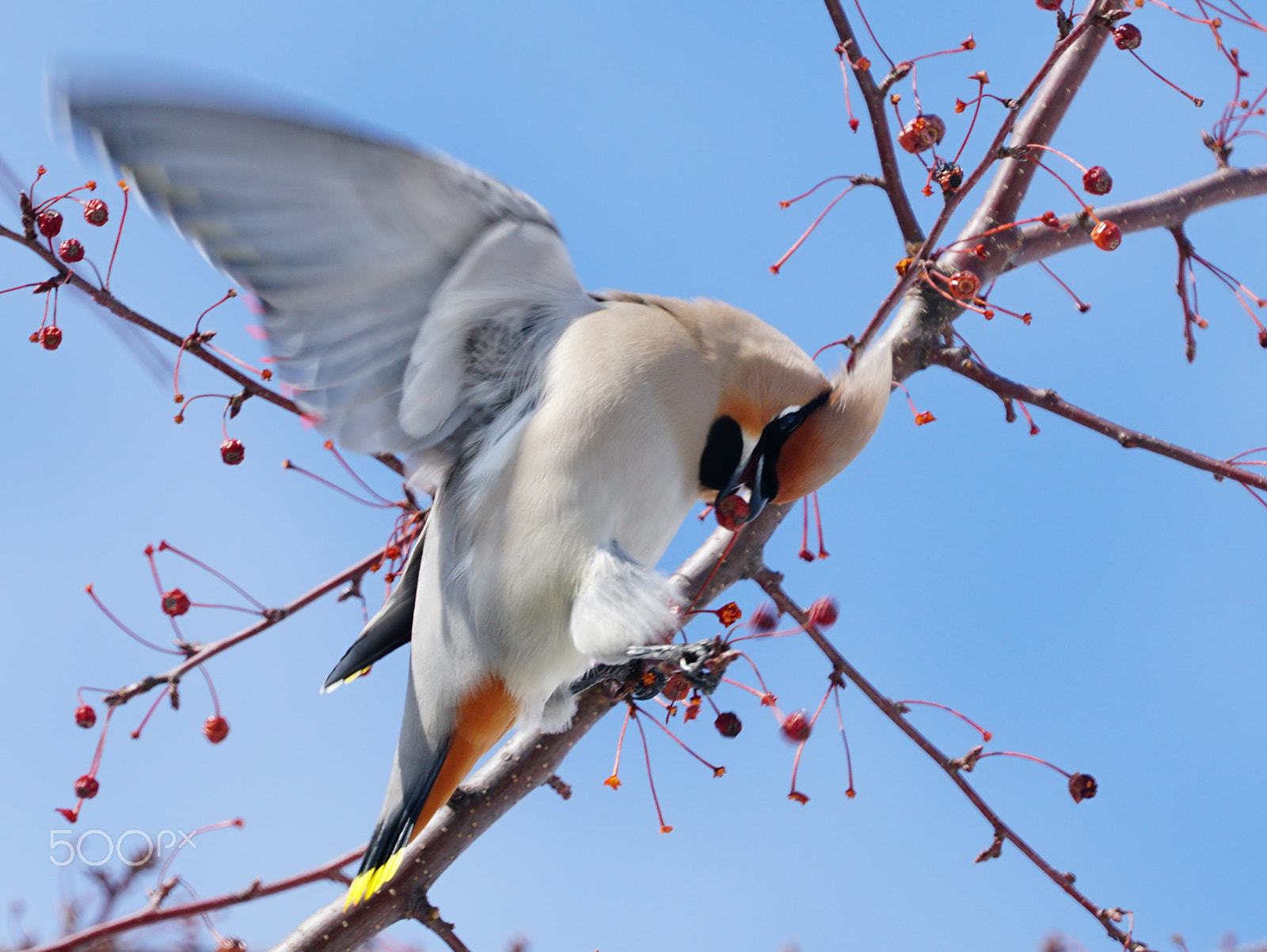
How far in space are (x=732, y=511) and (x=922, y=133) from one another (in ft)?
3.40

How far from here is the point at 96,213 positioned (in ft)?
8.94

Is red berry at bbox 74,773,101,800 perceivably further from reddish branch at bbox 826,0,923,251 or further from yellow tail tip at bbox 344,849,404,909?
reddish branch at bbox 826,0,923,251

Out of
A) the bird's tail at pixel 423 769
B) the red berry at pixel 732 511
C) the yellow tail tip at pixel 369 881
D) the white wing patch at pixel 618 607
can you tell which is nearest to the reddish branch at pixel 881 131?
the red berry at pixel 732 511

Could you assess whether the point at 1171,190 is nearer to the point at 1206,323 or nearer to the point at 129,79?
the point at 1206,323

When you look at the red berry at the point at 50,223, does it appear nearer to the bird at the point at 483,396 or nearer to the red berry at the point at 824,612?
the bird at the point at 483,396

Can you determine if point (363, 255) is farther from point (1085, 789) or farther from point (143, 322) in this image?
point (1085, 789)

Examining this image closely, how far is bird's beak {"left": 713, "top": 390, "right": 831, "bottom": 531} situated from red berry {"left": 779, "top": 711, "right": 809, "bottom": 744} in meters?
0.49

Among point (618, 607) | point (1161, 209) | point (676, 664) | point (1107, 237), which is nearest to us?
point (676, 664)

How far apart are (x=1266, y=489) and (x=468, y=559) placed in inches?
77.0

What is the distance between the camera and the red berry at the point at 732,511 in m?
2.79

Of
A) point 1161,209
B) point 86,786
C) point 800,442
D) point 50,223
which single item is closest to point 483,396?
point 800,442

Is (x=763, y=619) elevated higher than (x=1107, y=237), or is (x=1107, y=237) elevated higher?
(x=1107, y=237)

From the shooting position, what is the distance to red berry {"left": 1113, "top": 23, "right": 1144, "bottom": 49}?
104 inches

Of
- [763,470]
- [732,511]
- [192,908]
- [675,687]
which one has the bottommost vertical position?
[192,908]
